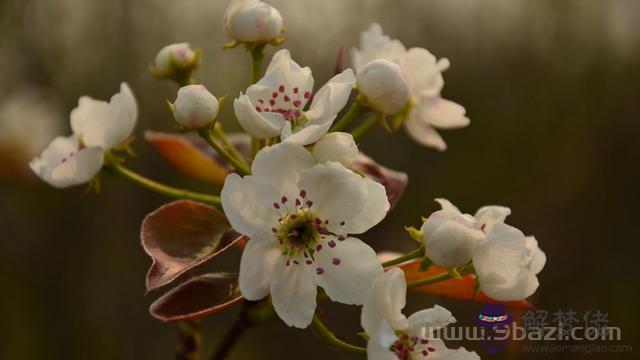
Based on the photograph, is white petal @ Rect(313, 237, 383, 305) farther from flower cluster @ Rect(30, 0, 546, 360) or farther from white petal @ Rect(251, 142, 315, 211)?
white petal @ Rect(251, 142, 315, 211)

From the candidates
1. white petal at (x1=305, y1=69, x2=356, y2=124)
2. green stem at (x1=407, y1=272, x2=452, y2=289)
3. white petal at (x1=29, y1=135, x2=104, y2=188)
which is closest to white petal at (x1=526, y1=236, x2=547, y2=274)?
green stem at (x1=407, y1=272, x2=452, y2=289)

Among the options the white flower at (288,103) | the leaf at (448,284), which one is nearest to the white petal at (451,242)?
the leaf at (448,284)

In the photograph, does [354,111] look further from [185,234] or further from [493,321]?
[493,321]

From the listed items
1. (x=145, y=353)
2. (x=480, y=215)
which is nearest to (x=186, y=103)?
(x=480, y=215)

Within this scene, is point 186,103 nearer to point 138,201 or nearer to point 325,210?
point 325,210

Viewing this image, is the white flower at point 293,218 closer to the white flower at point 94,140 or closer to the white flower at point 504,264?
the white flower at point 504,264

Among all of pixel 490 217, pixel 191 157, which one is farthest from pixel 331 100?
pixel 191 157
